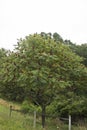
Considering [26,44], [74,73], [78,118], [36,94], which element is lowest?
[78,118]

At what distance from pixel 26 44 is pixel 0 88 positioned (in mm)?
3927

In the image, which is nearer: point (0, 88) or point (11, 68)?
point (11, 68)

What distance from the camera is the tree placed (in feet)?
53.1

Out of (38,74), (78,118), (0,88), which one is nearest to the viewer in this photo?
(38,74)

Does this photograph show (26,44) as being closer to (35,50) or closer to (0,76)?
(35,50)

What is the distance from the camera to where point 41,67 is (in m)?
16.5

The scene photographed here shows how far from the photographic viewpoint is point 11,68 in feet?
55.9

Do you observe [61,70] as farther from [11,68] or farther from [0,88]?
[0,88]

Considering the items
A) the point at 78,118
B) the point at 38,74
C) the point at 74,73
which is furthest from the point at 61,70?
the point at 78,118

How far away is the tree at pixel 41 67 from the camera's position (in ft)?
53.1

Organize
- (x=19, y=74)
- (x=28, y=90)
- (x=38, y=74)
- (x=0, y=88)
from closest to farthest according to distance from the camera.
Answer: (x=38, y=74) < (x=19, y=74) < (x=28, y=90) < (x=0, y=88)

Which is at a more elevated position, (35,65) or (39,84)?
(35,65)

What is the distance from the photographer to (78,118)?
23.0 meters

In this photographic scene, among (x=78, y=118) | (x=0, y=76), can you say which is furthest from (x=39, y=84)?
(x=78, y=118)
